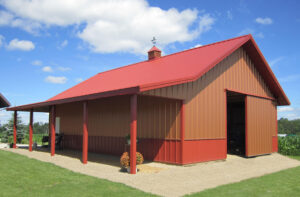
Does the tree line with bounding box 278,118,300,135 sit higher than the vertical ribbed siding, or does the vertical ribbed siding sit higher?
the vertical ribbed siding

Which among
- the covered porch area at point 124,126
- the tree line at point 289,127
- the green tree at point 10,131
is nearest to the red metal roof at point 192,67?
the covered porch area at point 124,126

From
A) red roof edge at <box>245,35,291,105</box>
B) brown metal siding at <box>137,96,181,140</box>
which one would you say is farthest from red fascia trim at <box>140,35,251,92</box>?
red roof edge at <box>245,35,291,105</box>

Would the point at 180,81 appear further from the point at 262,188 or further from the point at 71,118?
the point at 71,118

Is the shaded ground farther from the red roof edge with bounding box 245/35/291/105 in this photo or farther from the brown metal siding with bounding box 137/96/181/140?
the red roof edge with bounding box 245/35/291/105

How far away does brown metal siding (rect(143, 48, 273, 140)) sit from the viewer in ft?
35.6

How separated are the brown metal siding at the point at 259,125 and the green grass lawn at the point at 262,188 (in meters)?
4.61

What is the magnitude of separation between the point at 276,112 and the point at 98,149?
10.3m

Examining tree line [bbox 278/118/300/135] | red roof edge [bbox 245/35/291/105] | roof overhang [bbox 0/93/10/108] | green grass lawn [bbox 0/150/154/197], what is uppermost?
red roof edge [bbox 245/35/291/105]

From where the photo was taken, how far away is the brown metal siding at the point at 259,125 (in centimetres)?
1393

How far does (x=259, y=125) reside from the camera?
48.5 feet

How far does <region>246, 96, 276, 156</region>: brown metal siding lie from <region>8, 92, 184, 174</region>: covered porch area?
4703mm

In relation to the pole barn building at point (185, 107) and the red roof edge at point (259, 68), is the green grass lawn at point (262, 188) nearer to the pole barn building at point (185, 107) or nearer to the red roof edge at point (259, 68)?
the pole barn building at point (185, 107)

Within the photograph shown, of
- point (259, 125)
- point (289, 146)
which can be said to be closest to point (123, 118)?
point (259, 125)

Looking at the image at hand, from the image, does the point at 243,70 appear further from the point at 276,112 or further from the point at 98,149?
the point at 98,149
